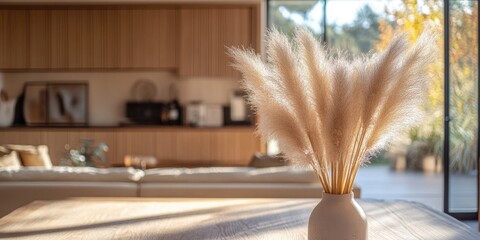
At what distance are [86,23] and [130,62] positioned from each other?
2.32ft

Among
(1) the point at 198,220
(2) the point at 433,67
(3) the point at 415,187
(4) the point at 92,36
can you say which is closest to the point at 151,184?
(1) the point at 198,220

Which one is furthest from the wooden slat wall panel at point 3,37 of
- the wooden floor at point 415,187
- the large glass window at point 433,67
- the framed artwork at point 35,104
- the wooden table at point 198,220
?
the wooden table at point 198,220

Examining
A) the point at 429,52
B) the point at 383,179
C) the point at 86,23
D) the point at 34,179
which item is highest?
the point at 86,23

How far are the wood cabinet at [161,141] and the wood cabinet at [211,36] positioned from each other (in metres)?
0.75

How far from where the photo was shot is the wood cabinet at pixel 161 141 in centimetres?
772

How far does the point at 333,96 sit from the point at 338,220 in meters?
0.32

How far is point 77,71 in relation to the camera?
825 centimetres

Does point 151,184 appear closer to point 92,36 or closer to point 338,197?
point 338,197

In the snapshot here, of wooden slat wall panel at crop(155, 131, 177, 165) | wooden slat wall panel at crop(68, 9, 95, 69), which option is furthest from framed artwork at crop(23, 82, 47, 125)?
wooden slat wall panel at crop(155, 131, 177, 165)

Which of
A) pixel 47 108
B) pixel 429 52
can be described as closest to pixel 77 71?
pixel 47 108

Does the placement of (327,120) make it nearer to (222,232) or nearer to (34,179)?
(222,232)

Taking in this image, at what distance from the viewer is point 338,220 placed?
5.19 ft

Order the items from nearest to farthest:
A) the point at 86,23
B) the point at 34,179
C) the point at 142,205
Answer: the point at 142,205 → the point at 34,179 → the point at 86,23

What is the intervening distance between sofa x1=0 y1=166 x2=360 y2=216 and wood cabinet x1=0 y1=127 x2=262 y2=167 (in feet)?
13.4
